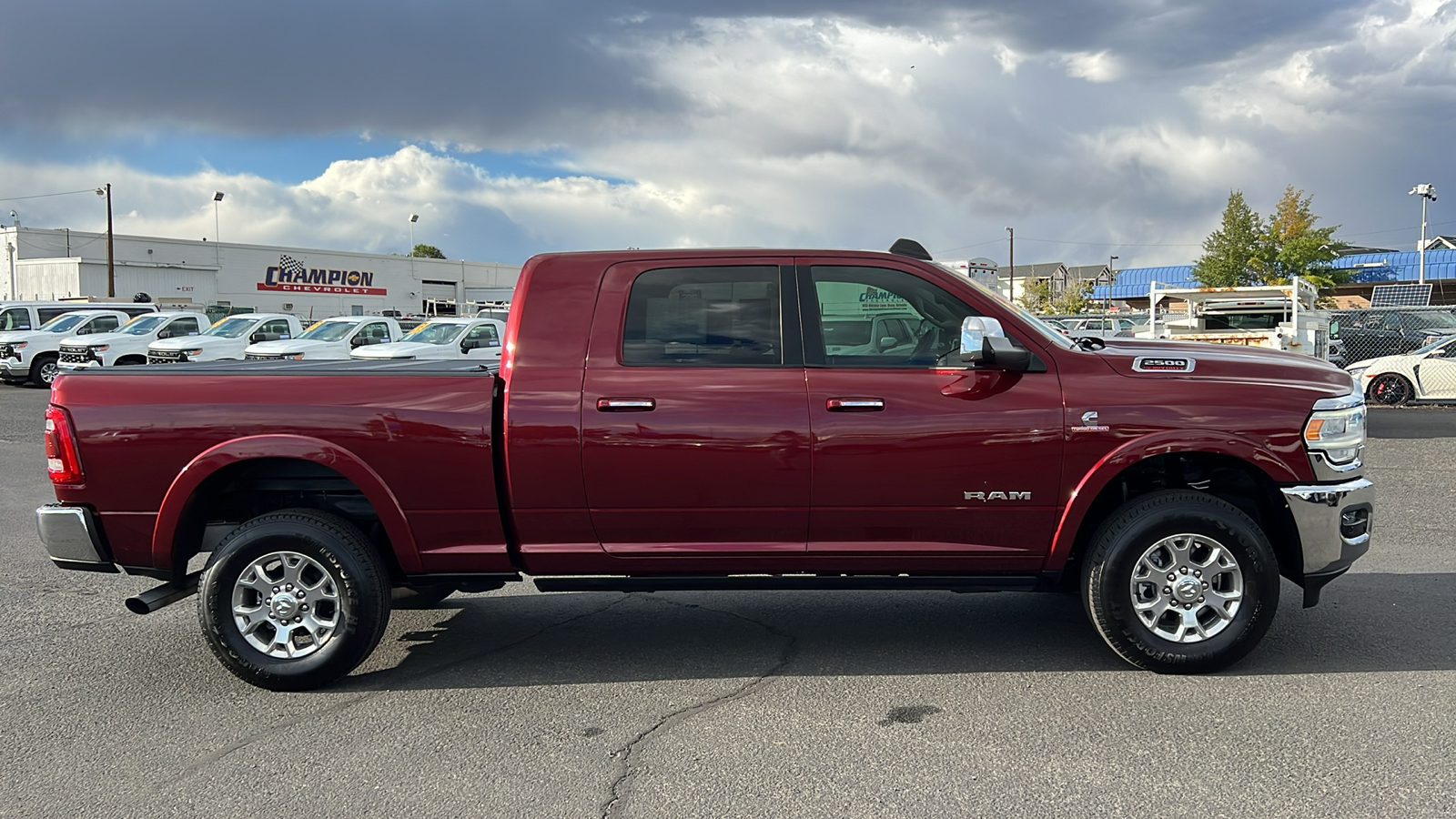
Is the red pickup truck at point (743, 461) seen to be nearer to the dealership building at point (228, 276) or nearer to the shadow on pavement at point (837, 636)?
the shadow on pavement at point (837, 636)

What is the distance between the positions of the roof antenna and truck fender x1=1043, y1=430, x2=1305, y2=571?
1248 mm

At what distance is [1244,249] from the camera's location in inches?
1892

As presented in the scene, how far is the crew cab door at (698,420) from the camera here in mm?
4652

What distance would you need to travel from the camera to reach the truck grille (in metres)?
22.9

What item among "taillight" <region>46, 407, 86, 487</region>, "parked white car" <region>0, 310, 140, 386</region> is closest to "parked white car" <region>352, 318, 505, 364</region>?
"parked white car" <region>0, 310, 140, 386</region>

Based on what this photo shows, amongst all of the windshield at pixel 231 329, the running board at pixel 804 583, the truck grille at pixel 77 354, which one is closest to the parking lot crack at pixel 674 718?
the running board at pixel 804 583

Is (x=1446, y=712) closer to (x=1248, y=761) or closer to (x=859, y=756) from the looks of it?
(x=1248, y=761)

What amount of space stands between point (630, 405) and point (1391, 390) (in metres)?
17.3

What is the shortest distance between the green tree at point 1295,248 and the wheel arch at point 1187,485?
48079 mm

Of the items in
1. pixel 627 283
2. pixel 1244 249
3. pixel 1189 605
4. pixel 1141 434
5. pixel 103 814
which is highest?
pixel 1244 249

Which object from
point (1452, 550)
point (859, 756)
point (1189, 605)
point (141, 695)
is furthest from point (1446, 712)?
point (141, 695)

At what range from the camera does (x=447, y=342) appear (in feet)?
71.3

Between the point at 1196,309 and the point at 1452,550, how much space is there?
11.0 meters

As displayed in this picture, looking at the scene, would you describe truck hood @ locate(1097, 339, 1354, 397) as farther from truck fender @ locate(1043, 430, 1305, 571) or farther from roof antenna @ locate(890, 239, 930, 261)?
roof antenna @ locate(890, 239, 930, 261)
